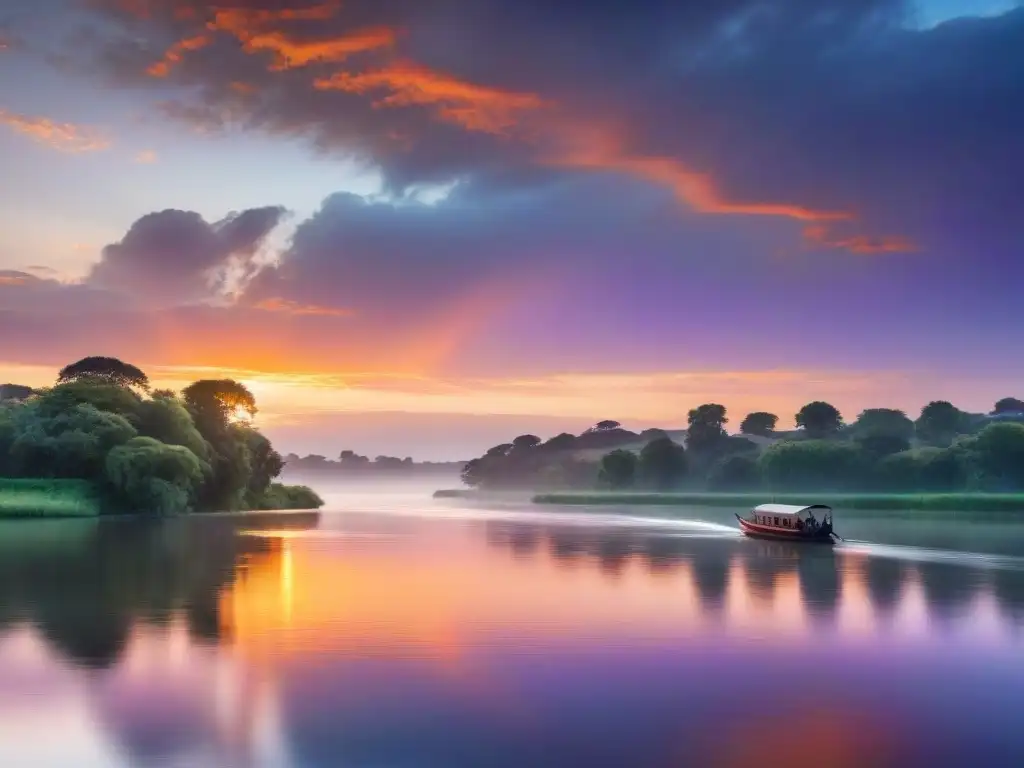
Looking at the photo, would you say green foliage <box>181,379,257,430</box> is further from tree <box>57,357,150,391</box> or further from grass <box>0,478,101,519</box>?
grass <box>0,478,101,519</box>

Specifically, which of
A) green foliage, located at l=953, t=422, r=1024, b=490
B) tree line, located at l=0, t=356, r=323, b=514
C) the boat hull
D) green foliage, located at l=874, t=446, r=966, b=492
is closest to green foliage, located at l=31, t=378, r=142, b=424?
tree line, located at l=0, t=356, r=323, b=514

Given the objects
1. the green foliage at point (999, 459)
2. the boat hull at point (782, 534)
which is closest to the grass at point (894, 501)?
the green foliage at point (999, 459)

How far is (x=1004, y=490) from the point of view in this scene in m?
173

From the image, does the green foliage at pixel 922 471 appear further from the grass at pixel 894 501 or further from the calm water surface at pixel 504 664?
the calm water surface at pixel 504 664

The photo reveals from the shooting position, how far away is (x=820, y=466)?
190250 millimetres

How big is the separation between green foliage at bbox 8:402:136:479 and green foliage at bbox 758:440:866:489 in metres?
111

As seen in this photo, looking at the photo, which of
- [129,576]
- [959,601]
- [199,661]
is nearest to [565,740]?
[199,661]

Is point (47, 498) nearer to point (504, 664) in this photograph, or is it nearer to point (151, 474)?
point (151, 474)

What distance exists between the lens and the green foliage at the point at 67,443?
415 ft

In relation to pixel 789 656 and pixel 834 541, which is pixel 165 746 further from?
pixel 834 541

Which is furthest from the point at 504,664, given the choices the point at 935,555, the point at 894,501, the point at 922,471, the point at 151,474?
the point at 922,471

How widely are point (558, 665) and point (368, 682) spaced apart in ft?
17.4

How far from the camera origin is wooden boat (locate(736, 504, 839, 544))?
86.6 metres

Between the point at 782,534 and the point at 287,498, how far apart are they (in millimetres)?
110746
